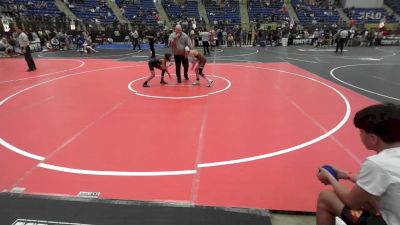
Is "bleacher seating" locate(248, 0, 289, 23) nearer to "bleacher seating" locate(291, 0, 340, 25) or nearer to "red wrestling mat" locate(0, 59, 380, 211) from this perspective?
"bleacher seating" locate(291, 0, 340, 25)

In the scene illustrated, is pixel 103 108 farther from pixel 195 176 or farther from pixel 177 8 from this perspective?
pixel 177 8

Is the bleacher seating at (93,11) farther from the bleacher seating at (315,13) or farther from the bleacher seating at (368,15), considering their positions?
the bleacher seating at (368,15)

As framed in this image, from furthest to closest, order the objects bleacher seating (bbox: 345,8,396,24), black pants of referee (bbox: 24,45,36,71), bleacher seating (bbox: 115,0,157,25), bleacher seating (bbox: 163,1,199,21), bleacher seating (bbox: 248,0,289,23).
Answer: bleacher seating (bbox: 345,8,396,24) → bleacher seating (bbox: 248,0,289,23) → bleacher seating (bbox: 163,1,199,21) → bleacher seating (bbox: 115,0,157,25) → black pants of referee (bbox: 24,45,36,71)

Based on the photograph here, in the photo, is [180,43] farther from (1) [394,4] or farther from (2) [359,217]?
(1) [394,4]

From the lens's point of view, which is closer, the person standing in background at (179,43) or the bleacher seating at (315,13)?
the person standing in background at (179,43)

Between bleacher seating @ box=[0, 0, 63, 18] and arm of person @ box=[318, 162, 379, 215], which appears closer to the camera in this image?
arm of person @ box=[318, 162, 379, 215]

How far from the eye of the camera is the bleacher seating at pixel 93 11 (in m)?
30.6

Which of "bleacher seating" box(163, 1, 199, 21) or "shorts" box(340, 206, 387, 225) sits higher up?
"bleacher seating" box(163, 1, 199, 21)

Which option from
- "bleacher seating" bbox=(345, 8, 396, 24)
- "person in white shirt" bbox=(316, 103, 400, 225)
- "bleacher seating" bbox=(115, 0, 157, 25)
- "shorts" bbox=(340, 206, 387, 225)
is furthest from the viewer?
"bleacher seating" bbox=(345, 8, 396, 24)

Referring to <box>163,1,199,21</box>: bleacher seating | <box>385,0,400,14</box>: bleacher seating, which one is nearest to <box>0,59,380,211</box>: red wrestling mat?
<box>163,1,199,21</box>: bleacher seating

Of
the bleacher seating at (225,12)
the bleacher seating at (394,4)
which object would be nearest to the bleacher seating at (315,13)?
the bleacher seating at (394,4)

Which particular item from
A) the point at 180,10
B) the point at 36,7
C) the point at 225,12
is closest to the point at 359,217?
the point at 36,7

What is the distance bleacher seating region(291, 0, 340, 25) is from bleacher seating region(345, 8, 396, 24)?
5.81 feet

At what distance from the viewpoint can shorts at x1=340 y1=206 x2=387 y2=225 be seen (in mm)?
2100
